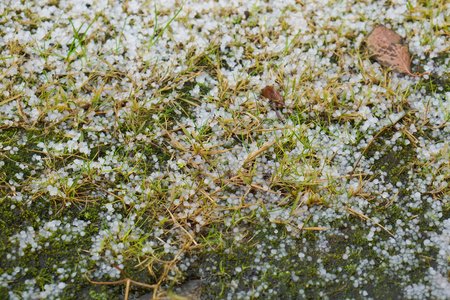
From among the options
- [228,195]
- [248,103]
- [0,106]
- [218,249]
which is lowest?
[218,249]

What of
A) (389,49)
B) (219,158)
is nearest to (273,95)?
(219,158)

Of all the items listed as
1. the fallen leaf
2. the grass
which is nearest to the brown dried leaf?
the grass

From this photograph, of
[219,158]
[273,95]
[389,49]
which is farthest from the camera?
[389,49]

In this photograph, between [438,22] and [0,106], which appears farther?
[438,22]

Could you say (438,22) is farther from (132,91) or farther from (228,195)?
(132,91)

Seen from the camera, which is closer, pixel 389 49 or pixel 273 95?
pixel 273 95

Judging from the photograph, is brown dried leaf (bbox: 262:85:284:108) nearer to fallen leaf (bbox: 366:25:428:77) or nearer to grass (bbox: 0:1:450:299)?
grass (bbox: 0:1:450:299)

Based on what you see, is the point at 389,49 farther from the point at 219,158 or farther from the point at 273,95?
the point at 219,158

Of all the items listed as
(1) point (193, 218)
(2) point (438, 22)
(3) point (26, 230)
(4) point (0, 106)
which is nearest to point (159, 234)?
(1) point (193, 218)
